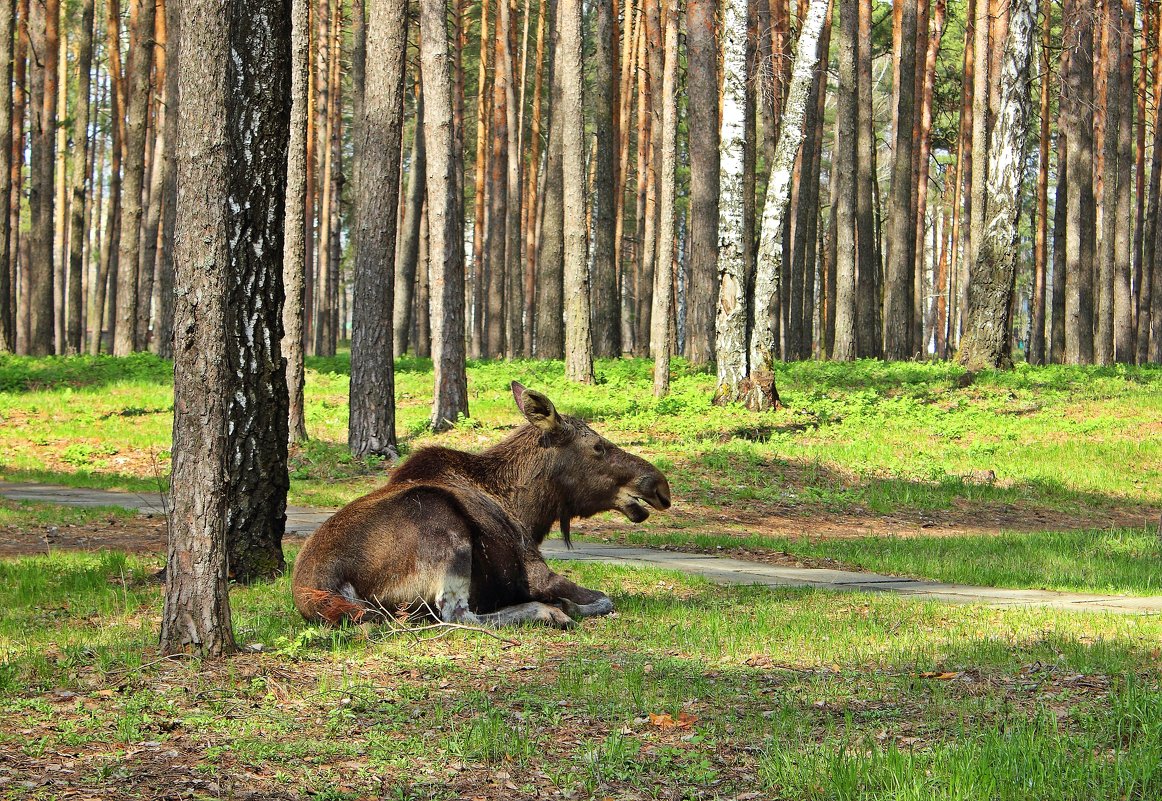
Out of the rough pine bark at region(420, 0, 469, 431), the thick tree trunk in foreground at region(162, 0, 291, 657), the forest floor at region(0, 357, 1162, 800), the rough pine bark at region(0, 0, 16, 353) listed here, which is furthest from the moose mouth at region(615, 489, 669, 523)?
the rough pine bark at region(0, 0, 16, 353)

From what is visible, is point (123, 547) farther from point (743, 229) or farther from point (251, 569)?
point (743, 229)

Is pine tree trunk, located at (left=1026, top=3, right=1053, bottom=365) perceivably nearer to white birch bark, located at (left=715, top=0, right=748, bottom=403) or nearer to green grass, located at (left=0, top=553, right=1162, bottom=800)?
white birch bark, located at (left=715, top=0, right=748, bottom=403)

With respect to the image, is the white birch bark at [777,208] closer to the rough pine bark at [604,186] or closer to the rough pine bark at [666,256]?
the rough pine bark at [666,256]

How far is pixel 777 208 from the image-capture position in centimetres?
2075

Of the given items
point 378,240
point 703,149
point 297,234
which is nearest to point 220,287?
point 378,240

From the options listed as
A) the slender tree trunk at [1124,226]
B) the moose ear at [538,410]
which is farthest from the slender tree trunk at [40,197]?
the slender tree trunk at [1124,226]

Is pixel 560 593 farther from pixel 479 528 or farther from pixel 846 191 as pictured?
pixel 846 191

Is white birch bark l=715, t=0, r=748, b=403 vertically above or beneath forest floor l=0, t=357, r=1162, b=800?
above

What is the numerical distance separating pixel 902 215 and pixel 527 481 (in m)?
28.6

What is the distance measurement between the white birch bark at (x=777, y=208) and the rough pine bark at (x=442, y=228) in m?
5.48

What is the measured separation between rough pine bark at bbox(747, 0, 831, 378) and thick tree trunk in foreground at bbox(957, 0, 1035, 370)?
688 cm

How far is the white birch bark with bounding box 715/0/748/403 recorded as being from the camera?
801 inches

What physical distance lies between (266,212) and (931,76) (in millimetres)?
38236

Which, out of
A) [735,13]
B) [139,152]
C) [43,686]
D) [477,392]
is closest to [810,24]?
[735,13]
